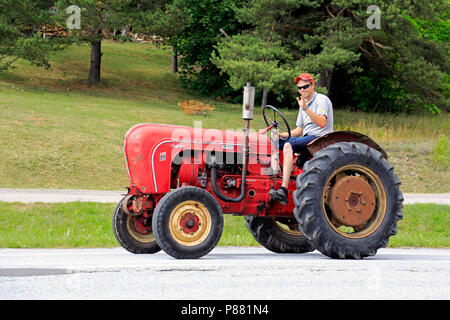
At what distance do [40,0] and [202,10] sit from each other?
11.3 metres

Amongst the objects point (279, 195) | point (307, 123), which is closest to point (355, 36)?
point (307, 123)

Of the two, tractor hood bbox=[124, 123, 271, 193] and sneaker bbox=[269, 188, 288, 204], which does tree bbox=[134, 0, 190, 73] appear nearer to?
tractor hood bbox=[124, 123, 271, 193]

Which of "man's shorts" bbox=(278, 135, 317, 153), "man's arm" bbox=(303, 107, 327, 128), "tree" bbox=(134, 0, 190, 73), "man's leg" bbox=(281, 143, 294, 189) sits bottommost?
"man's leg" bbox=(281, 143, 294, 189)

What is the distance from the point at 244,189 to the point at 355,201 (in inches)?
49.1

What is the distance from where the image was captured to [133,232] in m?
8.03

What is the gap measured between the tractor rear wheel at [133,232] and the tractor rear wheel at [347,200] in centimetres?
191

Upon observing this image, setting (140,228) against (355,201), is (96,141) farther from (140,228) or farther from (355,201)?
(355,201)

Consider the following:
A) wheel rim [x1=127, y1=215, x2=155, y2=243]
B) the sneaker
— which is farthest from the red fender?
wheel rim [x1=127, y1=215, x2=155, y2=243]

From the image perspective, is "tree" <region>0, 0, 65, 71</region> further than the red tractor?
Yes

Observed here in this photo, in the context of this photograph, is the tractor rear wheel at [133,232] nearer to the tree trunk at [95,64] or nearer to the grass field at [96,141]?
the grass field at [96,141]

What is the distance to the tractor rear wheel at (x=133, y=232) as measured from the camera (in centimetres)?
791

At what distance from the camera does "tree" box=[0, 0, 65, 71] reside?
3114 centimetres

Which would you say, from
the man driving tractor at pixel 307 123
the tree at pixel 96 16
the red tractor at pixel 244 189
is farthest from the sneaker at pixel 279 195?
the tree at pixel 96 16

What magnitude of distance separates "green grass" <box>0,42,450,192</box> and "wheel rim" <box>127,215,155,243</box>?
1114cm
